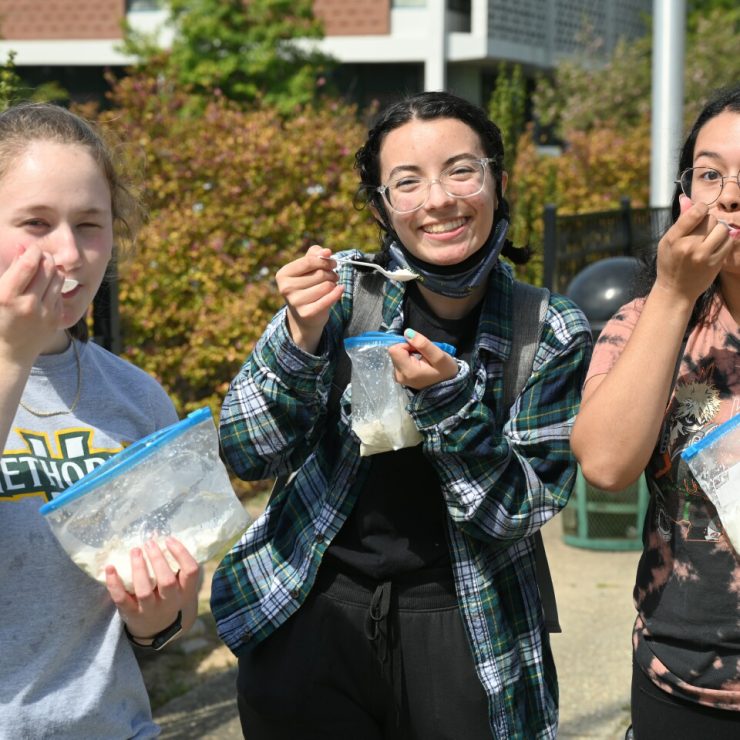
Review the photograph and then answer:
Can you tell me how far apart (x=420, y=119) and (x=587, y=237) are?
209 inches

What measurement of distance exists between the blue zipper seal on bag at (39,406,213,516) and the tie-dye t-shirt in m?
0.81

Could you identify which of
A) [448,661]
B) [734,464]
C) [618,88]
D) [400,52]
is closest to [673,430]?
[734,464]

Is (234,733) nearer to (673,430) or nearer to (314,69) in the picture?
(673,430)

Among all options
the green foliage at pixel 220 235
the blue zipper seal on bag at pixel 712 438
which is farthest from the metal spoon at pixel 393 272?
the green foliage at pixel 220 235

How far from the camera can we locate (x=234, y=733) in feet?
12.7

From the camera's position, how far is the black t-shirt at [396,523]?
2262 millimetres

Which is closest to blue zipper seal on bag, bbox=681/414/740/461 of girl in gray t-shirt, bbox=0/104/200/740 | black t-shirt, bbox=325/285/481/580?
black t-shirt, bbox=325/285/481/580

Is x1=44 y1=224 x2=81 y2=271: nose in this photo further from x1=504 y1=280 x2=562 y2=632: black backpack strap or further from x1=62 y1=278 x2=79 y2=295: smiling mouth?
x1=504 y1=280 x2=562 y2=632: black backpack strap

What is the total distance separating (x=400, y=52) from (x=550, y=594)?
960 inches

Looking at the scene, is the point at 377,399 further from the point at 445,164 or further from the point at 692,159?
the point at 692,159

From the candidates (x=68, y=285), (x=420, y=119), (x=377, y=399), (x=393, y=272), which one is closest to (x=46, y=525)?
(x=68, y=285)

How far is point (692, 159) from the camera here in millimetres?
2133

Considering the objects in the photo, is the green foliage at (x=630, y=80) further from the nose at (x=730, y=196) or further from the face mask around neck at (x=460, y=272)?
the nose at (x=730, y=196)

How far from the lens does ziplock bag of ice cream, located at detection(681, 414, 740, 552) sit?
1.78 metres
